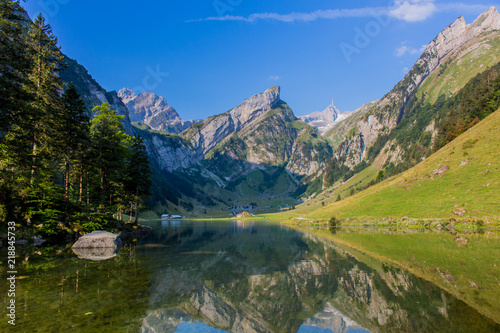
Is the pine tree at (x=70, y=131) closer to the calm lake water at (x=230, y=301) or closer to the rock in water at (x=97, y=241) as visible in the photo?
the rock in water at (x=97, y=241)

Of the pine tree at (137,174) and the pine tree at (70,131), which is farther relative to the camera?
the pine tree at (137,174)

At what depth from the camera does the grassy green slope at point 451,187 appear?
50.3 meters

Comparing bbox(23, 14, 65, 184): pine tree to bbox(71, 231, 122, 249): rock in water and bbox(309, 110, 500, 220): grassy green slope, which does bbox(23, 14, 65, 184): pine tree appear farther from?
bbox(309, 110, 500, 220): grassy green slope

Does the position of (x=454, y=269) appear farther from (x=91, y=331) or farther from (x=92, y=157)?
(x=92, y=157)

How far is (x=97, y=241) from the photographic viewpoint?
1118 inches

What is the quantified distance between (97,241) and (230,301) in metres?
23.0

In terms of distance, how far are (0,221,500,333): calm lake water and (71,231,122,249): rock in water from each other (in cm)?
852

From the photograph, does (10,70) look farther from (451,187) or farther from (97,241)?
(451,187)

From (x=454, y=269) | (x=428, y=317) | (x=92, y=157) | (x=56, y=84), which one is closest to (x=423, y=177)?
(x=454, y=269)

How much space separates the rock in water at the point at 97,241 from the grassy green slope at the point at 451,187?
195 ft

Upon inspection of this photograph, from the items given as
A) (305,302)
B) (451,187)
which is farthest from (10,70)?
(451,187)

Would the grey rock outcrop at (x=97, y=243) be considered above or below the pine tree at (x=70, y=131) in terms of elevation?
below

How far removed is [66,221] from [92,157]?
1003 cm
